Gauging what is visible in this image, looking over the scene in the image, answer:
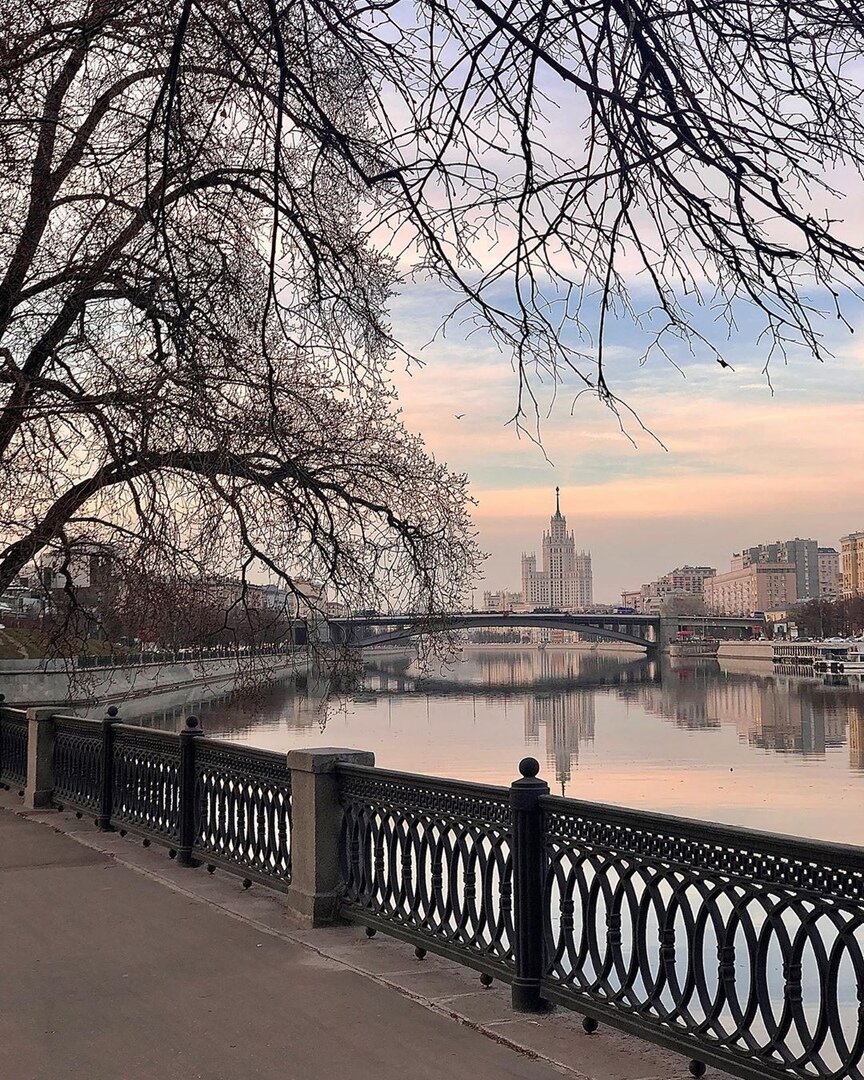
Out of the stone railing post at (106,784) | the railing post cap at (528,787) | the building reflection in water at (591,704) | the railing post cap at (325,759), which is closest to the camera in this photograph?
the railing post cap at (528,787)

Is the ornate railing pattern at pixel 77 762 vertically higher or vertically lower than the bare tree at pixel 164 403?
lower

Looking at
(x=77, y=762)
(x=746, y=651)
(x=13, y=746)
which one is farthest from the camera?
(x=746, y=651)

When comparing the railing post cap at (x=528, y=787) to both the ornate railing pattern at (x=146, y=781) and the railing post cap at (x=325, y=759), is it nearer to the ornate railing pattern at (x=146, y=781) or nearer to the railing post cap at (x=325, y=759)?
the railing post cap at (x=325, y=759)

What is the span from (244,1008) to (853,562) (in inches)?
6724

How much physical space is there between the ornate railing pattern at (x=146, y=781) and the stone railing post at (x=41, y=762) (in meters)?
2.46

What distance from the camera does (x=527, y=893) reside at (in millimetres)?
5840

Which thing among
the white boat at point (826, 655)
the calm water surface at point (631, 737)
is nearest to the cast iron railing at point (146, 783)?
the calm water surface at point (631, 737)

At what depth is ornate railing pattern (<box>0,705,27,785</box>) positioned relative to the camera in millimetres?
16031

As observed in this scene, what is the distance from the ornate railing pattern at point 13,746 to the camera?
1603 cm

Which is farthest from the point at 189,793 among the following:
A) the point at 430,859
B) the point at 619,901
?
the point at 619,901

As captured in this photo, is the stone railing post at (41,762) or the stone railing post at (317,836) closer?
the stone railing post at (317,836)

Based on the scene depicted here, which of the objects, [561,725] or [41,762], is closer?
[41,762]

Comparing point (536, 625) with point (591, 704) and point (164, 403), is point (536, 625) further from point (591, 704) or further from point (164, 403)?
point (164, 403)

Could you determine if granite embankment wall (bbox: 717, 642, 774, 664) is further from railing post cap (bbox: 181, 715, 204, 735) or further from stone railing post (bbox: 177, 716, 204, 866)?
stone railing post (bbox: 177, 716, 204, 866)
